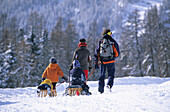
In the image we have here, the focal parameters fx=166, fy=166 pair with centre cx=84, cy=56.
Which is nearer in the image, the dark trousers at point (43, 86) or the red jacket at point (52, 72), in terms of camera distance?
the dark trousers at point (43, 86)

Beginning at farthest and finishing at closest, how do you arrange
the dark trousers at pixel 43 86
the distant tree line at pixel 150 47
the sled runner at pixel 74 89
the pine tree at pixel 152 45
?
the distant tree line at pixel 150 47 → the pine tree at pixel 152 45 → the dark trousers at pixel 43 86 → the sled runner at pixel 74 89

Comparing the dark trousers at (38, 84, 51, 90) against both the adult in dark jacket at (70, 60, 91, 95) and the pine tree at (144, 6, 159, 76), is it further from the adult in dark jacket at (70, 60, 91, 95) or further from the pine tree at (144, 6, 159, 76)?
the pine tree at (144, 6, 159, 76)

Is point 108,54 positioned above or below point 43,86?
above

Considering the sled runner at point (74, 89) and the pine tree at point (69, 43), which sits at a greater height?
the pine tree at point (69, 43)

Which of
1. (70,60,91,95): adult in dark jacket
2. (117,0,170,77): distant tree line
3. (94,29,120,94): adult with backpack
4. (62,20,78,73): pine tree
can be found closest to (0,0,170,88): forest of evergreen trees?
(117,0,170,77): distant tree line

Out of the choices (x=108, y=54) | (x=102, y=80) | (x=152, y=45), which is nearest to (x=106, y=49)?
(x=108, y=54)

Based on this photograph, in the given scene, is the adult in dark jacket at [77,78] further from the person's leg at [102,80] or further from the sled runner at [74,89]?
the person's leg at [102,80]

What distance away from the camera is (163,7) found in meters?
133

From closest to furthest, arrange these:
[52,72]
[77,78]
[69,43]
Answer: [77,78] < [52,72] < [69,43]

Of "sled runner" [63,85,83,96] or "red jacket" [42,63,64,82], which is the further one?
A: "red jacket" [42,63,64,82]

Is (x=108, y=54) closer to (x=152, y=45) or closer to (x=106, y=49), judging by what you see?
(x=106, y=49)

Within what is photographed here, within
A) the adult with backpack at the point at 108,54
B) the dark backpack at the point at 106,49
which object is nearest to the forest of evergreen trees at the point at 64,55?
the adult with backpack at the point at 108,54

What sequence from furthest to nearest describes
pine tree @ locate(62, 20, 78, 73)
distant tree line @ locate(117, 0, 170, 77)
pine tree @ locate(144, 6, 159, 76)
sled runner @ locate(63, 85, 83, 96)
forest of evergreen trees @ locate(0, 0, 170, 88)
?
pine tree @ locate(62, 20, 78, 73) → distant tree line @ locate(117, 0, 170, 77) → pine tree @ locate(144, 6, 159, 76) → forest of evergreen trees @ locate(0, 0, 170, 88) → sled runner @ locate(63, 85, 83, 96)

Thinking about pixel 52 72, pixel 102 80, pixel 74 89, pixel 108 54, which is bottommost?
pixel 74 89
